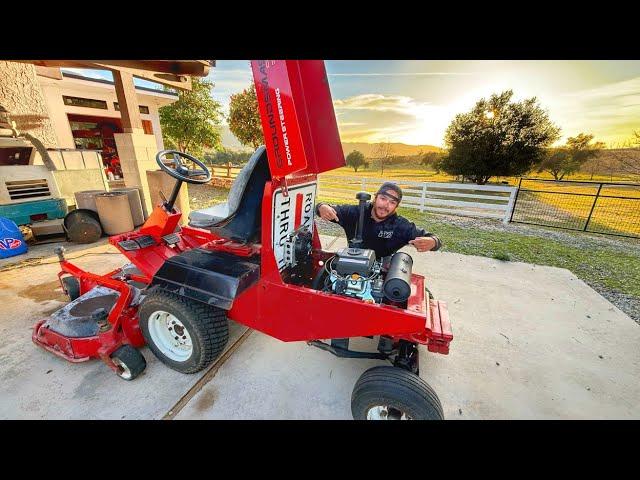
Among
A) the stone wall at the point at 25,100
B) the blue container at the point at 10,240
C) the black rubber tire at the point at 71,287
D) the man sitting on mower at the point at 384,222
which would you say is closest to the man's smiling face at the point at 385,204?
the man sitting on mower at the point at 384,222

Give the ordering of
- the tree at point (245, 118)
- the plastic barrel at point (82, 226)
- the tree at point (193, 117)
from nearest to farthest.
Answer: the plastic barrel at point (82, 226) < the tree at point (245, 118) < the tree at point (193, 117)

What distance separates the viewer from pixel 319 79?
1883 mm

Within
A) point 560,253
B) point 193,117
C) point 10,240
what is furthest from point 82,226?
point 193,117

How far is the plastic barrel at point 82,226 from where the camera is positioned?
4.48 metres

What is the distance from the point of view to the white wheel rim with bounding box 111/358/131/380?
197cm

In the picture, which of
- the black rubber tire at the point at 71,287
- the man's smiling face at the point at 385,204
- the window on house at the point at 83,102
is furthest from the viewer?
the window on house at the point at 83,102

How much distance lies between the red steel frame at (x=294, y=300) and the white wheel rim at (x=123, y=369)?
0.15 feet

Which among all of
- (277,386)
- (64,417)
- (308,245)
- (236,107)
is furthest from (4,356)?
(236,107)

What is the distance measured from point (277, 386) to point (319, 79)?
7.58 feet

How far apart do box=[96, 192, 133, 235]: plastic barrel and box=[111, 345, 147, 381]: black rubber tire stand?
12.4ft

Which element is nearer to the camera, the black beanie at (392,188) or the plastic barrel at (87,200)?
the black beanie at (392,188)

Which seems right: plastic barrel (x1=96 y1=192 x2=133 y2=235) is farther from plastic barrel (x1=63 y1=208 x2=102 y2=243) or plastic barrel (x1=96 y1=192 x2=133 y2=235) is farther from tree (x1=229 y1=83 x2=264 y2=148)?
tree (x1=229 y1=83 x2=264 y2=148)

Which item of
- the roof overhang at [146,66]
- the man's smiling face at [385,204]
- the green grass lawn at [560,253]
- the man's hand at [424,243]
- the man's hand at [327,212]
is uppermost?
the roof overhang at [146,66]

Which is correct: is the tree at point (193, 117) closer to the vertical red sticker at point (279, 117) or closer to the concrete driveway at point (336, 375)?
the concrete driveway at point (336, 375)
